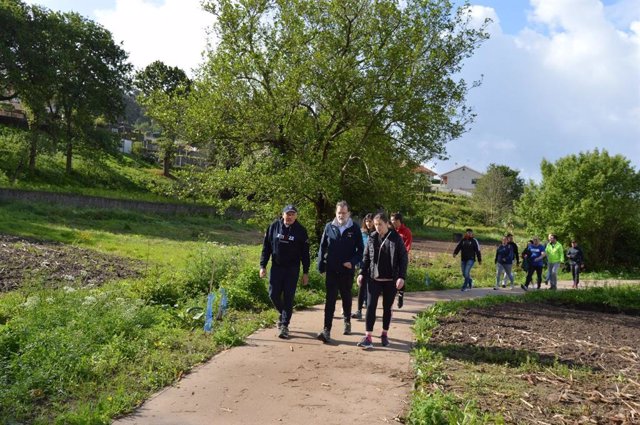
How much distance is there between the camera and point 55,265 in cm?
1596

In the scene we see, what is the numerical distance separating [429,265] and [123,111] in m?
33.2

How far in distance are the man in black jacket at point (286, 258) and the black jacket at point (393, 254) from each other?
3.15 feet

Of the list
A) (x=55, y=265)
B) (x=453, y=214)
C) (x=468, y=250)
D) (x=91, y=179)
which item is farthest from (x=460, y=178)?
(x=55, y=265)

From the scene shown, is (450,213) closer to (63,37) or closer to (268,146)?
(63,37)

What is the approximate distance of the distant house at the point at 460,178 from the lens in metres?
109

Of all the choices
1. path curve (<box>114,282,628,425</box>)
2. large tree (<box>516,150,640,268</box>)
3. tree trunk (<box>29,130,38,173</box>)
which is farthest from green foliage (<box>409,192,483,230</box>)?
path curve (<box>114,282,628,425</box>)

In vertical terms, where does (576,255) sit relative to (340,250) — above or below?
above

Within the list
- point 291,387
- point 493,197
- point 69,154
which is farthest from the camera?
point 493,197

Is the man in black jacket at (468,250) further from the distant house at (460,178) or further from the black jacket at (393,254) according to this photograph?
the distant house at (460,178)

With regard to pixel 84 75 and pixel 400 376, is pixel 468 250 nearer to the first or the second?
pixel 400 376

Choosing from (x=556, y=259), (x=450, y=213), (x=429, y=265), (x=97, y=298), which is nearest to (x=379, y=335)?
(x=97, y=298)

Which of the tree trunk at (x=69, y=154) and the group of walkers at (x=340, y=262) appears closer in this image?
the group of walkers at (x=340, y=262)

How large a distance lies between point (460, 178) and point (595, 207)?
269 ft

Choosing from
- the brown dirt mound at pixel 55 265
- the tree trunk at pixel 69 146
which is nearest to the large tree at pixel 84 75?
the tree trunk at pixel 69 146
